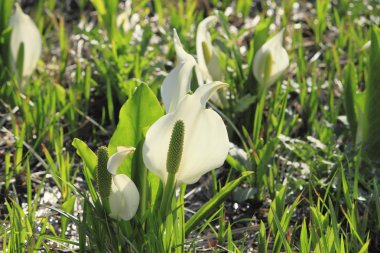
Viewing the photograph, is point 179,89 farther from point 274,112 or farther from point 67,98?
point 67,98

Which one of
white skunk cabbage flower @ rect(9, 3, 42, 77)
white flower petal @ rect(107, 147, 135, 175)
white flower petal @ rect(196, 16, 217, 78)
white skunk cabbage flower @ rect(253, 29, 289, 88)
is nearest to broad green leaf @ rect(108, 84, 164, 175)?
white flower petal @ rect(107, 147, 135, 175)

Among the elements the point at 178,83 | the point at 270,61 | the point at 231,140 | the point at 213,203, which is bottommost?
the point at 231,140

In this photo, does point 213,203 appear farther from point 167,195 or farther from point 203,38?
point 203,38

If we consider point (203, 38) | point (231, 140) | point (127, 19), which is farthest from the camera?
point (127, 19)

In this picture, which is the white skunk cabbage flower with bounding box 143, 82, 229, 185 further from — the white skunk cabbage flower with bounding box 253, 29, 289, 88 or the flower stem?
the white skunk cabbage flower with bounding box 253, 29, 289, 88

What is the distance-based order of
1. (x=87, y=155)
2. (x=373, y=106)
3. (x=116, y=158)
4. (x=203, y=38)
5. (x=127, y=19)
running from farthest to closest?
(x=127, y=19), (x=203, y=38), (x=373, y=106), (x=87, y=155), (x=116, y=158)

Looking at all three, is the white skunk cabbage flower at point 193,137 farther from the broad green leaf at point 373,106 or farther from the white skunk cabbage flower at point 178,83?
the broad green leaf at point 373,106

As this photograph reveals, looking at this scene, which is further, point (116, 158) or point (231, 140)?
point (231, 140)

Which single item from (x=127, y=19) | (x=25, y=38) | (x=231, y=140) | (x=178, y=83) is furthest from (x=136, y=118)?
(x=127, y=19)
